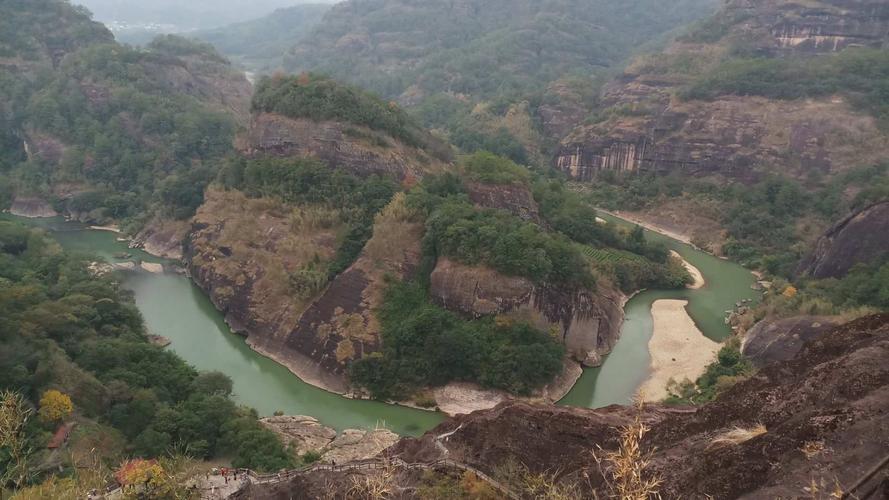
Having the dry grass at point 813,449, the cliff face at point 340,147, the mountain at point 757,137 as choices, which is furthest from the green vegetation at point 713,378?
the cliff face at point 340,147

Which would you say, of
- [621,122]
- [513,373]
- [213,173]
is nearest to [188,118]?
[213,173]

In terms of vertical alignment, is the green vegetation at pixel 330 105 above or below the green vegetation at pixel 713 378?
above

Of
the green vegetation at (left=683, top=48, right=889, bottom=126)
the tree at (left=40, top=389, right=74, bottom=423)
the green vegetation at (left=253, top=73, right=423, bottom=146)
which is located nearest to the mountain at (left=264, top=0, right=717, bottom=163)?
the green vegetation at (left=683, top=48, right=889, bottom=126)

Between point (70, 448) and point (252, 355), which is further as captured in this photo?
point (252, 355)

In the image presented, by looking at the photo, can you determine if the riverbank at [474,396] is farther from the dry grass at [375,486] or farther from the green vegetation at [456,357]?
the dry grass at [375,486]

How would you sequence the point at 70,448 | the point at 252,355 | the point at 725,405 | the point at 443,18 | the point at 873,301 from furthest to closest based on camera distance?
the point at 443,18 → the point at 252,355 → the point at 873,301 → the point at 70,448 → the point at 725,405

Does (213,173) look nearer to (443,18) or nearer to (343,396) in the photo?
(343,396)
